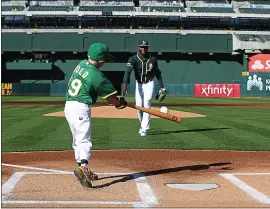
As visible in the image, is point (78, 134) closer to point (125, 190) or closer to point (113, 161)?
point (125, 190)

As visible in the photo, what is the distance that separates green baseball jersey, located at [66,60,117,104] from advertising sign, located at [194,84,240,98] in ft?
132

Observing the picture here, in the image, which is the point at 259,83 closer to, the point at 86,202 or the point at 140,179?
the point at 140,179

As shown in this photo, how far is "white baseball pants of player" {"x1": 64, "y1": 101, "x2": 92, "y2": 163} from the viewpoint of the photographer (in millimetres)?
5574

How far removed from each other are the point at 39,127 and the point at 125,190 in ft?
27.0

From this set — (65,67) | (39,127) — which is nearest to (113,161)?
(39,127)

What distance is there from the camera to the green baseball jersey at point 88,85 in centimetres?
544

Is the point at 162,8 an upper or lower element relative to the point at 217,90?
upper

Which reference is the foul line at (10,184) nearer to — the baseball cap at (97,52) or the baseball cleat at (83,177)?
the baseball cleat at (83,177)

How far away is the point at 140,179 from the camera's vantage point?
20.0 feet

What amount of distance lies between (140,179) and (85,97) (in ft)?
4.38

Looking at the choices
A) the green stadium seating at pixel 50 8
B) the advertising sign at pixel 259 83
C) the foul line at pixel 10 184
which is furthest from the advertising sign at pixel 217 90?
the foul line at pixel 10 184

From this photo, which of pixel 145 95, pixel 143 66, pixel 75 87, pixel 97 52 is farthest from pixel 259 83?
pixel 75 87

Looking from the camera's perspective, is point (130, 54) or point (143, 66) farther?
point (130, 54)

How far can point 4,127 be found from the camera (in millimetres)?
13188
